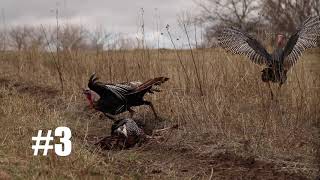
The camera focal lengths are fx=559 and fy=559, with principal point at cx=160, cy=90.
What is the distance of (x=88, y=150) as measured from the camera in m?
4.84

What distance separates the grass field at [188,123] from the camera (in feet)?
14.4

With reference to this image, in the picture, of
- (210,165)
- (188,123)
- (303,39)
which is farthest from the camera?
(188,123)

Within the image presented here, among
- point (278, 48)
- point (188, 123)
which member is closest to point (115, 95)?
point (188, 123)

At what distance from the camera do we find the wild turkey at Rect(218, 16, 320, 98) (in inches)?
221

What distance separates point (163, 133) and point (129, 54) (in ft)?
8.88

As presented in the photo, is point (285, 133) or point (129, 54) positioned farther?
point (129, 54)

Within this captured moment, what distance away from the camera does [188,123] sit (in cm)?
580

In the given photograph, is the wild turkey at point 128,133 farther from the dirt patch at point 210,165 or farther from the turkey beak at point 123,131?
the dirt patch at point 210,165

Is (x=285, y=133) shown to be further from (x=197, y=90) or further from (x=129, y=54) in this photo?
(x=129, y=54)

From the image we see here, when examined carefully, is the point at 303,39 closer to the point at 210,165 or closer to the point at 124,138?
the point at 210,165

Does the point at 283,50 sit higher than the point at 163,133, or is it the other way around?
the point at 283,50

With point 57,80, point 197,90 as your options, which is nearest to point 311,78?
point 197,90

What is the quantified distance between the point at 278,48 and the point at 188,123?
123 centimetres

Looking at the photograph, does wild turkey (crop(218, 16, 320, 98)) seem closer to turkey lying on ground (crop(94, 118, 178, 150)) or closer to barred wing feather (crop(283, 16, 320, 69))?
barred wing feather (crop(283, 16, 320, 69))
